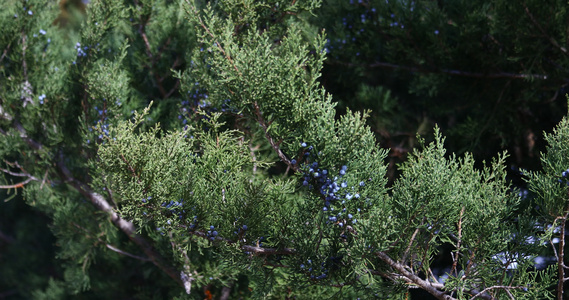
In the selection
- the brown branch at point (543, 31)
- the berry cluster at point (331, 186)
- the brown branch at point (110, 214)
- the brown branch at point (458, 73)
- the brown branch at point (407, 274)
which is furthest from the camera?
the brown branch at point (110, 214)

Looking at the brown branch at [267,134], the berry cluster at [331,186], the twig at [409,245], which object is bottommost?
the twig at [409,245]

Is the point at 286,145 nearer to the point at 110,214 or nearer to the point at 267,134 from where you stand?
the point at 267,134

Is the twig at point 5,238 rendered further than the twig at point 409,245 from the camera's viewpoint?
Yes

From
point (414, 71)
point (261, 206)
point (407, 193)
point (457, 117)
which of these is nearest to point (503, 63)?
point (414, 71)

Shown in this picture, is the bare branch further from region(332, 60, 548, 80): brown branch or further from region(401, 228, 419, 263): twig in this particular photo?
A: region(401, 228, 419, 263): twig

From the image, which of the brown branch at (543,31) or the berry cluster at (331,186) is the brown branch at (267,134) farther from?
the brown branch at (543,31)

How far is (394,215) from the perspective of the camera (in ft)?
8.09

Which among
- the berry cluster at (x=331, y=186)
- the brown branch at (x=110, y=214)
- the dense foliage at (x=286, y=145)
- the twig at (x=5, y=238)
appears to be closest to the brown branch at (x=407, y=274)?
the dense foliage at (x=286, y=145)

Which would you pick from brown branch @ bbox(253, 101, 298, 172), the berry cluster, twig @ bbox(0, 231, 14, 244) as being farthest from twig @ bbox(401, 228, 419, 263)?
twig @ bbox(0, 231, 14, 244)

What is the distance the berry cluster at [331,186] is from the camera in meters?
2.37

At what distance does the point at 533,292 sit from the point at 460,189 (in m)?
0.55

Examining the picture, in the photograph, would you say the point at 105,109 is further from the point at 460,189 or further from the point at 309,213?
the point at 460,189

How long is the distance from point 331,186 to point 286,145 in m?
0.31

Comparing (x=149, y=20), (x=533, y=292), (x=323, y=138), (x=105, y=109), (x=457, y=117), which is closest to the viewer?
(x=323, y=138)
